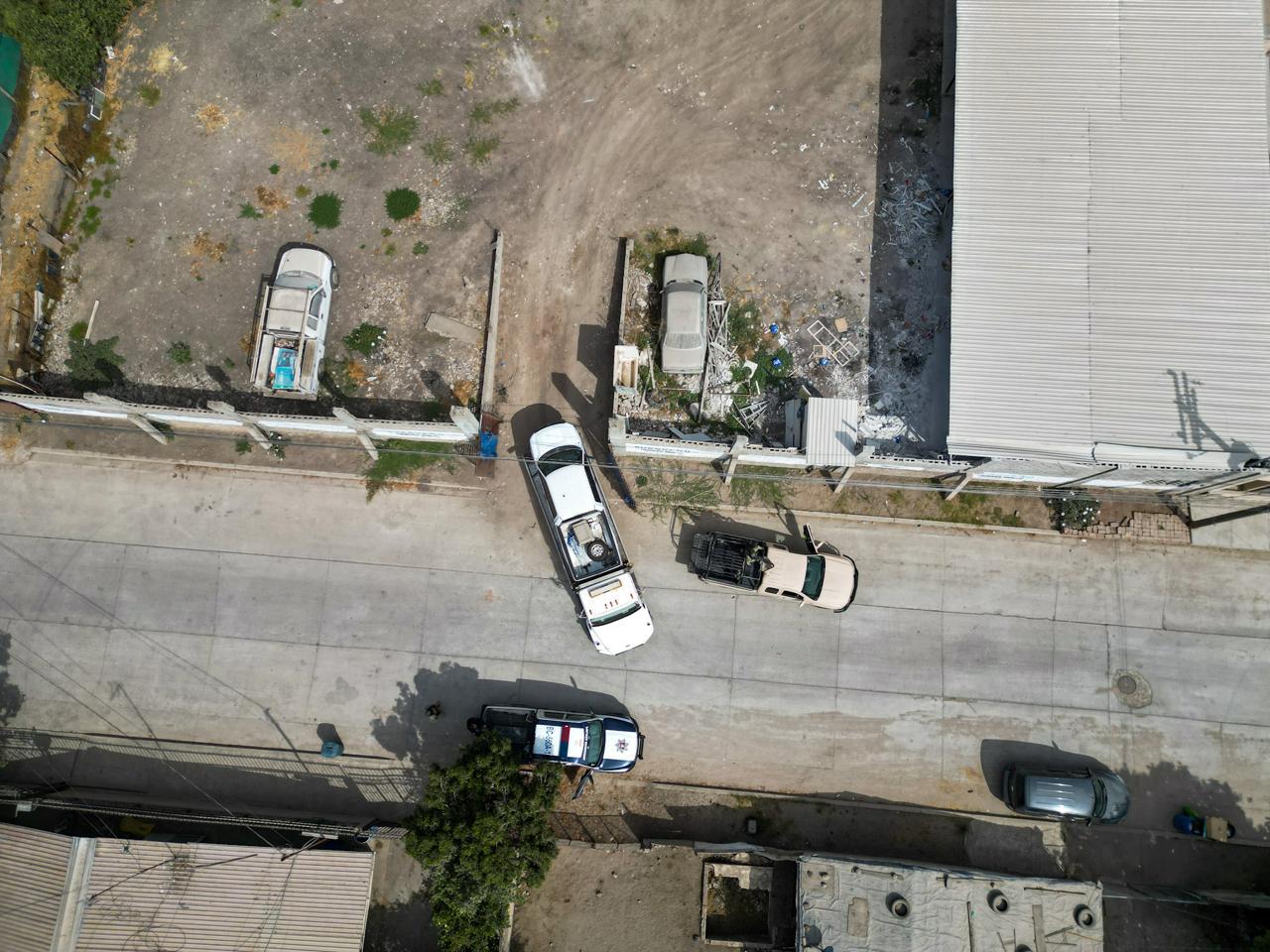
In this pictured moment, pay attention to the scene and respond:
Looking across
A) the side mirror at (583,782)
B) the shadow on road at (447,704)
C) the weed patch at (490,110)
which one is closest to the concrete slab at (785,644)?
the shadow on road at (447,704)

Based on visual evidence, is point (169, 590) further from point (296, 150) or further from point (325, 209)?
point (296, 150)

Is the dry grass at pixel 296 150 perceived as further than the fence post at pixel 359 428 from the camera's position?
Yes

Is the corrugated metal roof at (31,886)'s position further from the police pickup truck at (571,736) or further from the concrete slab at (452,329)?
the concrete slab at (452,329)

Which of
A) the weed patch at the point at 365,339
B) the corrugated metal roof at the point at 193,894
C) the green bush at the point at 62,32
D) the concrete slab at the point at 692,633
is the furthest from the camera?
the weed patch at the point at 365,339

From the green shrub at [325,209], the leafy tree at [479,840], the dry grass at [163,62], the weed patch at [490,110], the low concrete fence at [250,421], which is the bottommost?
the leafy tree at [479,840]

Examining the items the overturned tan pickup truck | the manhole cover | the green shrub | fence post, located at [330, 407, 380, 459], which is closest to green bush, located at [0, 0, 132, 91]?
the green shrub

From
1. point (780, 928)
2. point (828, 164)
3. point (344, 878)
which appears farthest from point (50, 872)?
point (828, 164)

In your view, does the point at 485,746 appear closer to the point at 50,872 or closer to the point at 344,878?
the point at 344,878
